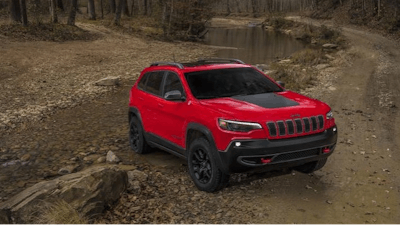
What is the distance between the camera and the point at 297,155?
6.00 metres

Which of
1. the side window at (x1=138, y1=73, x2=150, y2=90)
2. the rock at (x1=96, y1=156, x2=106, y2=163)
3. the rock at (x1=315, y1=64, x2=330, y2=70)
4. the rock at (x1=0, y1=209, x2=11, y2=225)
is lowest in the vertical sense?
the rock at (x1=315, y1=64, x2=330, y2=70)

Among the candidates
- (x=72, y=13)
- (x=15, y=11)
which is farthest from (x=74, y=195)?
(x=72, y=13)

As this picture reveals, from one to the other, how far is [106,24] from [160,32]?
458 cm

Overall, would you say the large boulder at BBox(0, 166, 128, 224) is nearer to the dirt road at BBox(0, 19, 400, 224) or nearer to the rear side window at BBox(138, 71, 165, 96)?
the dirt road at BBox(0, 19, 400, 224)

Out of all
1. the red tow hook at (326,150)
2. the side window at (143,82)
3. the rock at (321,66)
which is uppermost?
the side window at (143,82)

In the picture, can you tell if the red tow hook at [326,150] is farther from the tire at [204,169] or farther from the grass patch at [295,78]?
the grass patch at [295,78]

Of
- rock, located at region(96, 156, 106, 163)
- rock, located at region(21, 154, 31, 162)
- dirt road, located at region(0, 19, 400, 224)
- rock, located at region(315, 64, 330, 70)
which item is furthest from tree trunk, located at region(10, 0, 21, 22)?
rock, located at region(96, 156, 106, 163)

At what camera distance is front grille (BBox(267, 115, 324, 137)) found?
19.2 feet

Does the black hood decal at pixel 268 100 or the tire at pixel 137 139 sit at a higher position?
the black hood decal at pixel 268 100

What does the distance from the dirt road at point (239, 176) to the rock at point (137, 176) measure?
12 cm

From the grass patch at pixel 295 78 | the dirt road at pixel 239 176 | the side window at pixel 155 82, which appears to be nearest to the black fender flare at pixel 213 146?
the dirt road at pixel 239 176

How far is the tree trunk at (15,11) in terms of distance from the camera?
1092 inches

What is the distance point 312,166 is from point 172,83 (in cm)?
261

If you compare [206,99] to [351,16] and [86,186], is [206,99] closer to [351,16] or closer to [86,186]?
[86,186]
